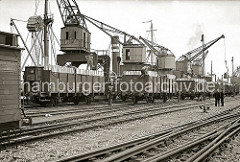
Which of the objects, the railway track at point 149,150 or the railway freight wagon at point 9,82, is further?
the railway freight wagon at point 9,82

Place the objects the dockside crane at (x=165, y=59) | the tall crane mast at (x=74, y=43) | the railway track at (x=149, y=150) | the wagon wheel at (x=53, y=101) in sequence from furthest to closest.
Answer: the dockside crane at (x=165, y=59)
the tall crane mast at (x=74, y=43)
the wagon wheel at (x=53, y=101)
the railway track at (x=149, y=150)

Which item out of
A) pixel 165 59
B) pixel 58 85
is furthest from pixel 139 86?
pixel 165 59

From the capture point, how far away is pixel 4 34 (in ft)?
24.0

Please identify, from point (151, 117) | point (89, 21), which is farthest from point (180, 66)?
point (151, 117)

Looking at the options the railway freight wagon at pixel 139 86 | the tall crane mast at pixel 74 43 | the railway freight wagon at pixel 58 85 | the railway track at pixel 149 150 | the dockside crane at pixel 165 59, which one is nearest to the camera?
the railway track at pixel 149 150

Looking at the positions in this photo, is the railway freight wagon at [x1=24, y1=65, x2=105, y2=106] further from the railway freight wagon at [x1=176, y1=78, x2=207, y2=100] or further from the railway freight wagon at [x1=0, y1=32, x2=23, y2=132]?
the railway freight wagon at [x1=176, y1=78, x2=207, y2=100]

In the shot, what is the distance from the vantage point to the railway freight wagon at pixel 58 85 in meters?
21.4

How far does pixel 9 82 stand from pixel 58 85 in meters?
15.2

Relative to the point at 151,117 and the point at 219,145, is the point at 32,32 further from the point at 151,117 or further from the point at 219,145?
the point at 219,145

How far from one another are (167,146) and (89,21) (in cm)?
4659

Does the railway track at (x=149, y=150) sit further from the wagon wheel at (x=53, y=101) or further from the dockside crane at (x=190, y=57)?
the dockside crane at (x=190, y=57)

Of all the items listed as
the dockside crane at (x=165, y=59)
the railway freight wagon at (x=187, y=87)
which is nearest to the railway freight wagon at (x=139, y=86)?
the railway freight wagon at (x=187, y=87)

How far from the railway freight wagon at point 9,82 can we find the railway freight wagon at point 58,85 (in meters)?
13.9

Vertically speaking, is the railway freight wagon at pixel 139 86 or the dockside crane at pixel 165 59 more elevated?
the dockside crane at pixel 165 59
